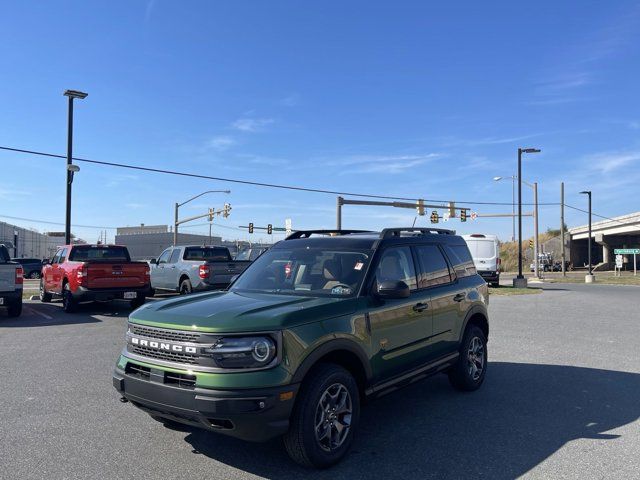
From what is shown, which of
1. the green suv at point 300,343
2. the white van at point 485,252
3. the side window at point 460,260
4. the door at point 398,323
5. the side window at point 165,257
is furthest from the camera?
the white van at point 485,252

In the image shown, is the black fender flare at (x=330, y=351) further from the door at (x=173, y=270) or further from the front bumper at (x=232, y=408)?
the door at (x=173, y=270)

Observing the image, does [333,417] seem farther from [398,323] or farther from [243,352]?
[398,323]

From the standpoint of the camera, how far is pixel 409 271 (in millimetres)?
5527

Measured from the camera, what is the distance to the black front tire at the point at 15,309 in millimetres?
13320

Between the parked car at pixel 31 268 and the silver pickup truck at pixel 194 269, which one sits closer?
the silver pickup truck at pixel 194 269

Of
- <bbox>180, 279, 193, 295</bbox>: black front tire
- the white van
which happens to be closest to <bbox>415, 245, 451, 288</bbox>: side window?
<bbox>180, 279, 193, 295</bbox>: black front tire

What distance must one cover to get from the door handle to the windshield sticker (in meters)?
0.87

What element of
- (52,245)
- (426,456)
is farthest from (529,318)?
(52,245)

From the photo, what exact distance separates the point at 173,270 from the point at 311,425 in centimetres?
1425

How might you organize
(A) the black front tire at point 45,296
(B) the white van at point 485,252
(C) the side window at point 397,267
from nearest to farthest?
(C) the side window at point 397,267
(A) the black front tire at point 45,296
(B) the white van at point 485,252

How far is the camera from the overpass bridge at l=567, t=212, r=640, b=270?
70000 mm

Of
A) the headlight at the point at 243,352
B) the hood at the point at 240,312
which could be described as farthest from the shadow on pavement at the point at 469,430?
the hood at the point at 240,312

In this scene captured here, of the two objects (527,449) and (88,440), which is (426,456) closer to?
(527,449)

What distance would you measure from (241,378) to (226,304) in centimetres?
87
